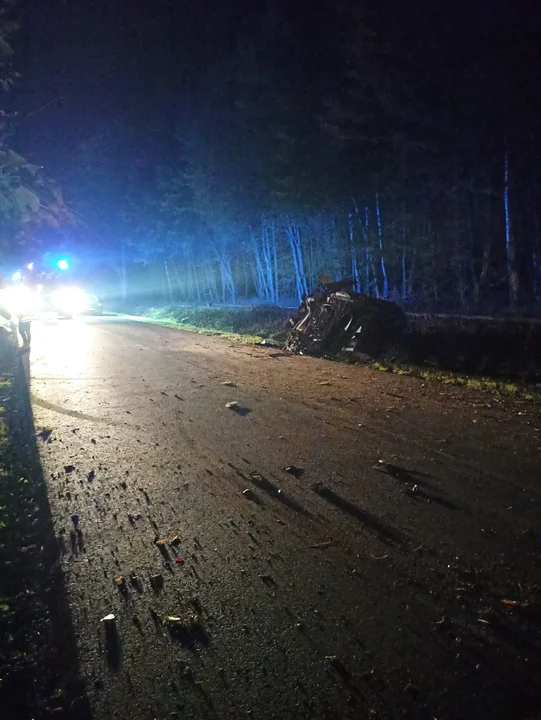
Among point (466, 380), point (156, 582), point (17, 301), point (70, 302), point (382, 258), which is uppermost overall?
point (17, 301)

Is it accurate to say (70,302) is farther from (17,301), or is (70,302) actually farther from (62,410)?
(62,410)

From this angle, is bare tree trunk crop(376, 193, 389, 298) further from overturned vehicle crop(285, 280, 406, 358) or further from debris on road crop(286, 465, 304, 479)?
debris on road crop(286, 465, 304, 479)

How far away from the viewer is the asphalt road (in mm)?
A: 2689

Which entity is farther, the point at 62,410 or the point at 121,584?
the point at 62,410

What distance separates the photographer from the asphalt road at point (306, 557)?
2.69m

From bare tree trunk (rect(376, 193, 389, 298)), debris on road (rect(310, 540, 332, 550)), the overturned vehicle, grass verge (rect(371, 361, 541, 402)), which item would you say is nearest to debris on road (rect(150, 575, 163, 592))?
debris on road (rect(310, 540, 332, 550))

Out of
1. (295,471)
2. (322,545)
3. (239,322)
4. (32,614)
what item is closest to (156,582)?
(32,614)

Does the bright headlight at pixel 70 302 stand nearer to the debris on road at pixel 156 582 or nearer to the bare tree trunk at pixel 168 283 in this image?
the bare tree trunk at pixel 168 283

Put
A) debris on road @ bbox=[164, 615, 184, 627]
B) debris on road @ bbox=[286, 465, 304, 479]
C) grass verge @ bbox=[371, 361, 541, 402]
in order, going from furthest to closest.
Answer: grass verge @ bbox=[371, 361, 541, 402] → debris on road @ bbox=[286, 465, 304, 479] → debris on road @ bbox=[164, 615, 184, 627]

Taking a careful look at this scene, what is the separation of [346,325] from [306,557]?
10754 millimetres

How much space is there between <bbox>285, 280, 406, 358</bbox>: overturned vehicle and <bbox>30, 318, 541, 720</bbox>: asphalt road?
17.4 feet

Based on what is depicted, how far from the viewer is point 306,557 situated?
3.90 metres

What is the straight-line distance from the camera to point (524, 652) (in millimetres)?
2828

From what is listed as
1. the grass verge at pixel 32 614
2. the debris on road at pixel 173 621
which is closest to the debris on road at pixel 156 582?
the debris on road at pixel 173 621
